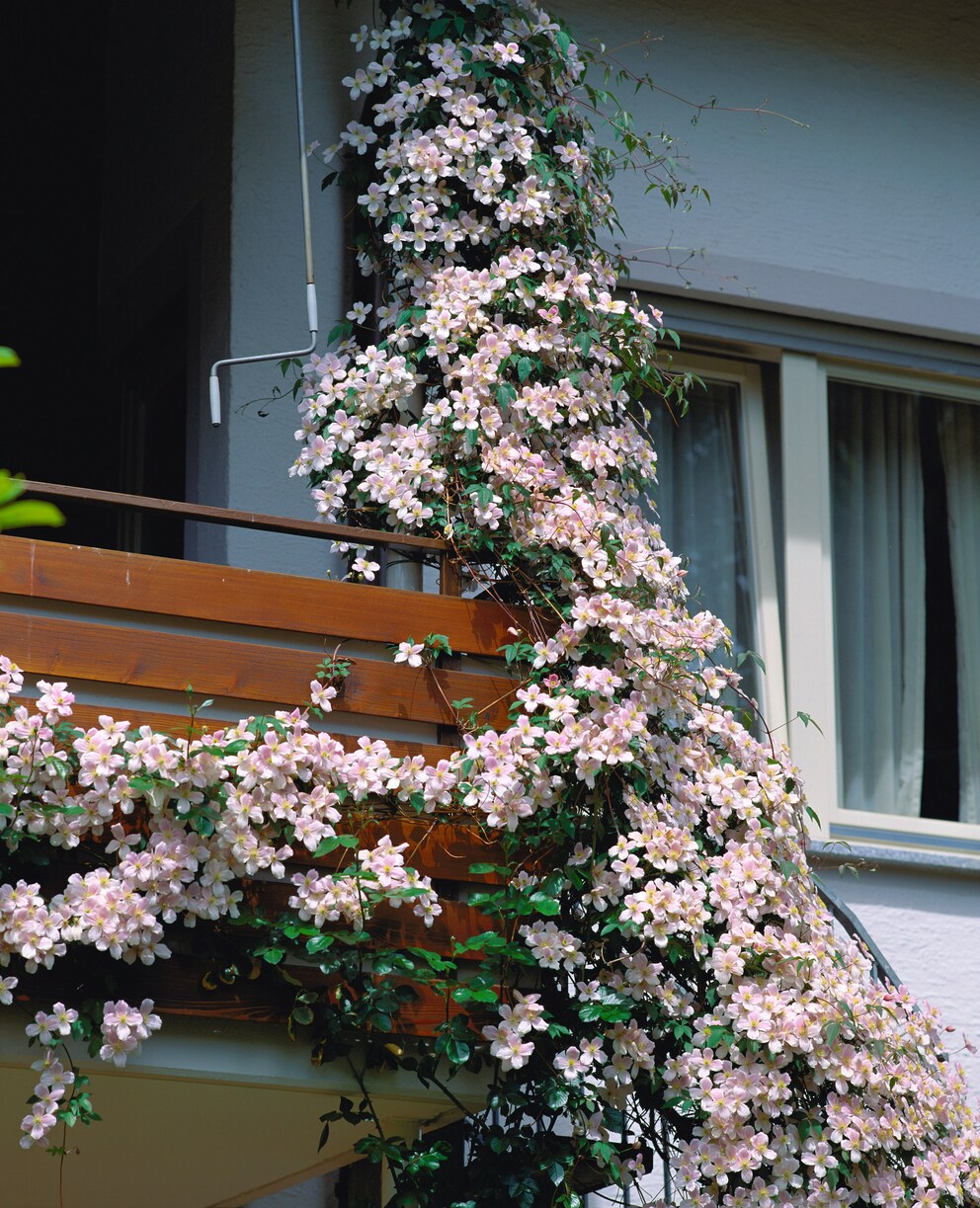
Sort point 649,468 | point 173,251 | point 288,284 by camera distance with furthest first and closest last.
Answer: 1. point 173,251
2. point 288,284
3. point 649,468

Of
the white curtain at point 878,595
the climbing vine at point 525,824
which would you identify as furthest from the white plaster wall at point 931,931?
the climbing vine at point 525,824

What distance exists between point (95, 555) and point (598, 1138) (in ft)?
5.30

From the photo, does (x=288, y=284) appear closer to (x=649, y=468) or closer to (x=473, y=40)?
(x=473, y=40)

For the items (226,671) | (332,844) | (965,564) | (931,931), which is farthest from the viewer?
(965,564)

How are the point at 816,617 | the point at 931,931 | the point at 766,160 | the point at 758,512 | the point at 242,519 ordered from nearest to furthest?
the point at 242,519, the point at 931,931, the point at 816,617, the point at 758,512, the point at 766,160

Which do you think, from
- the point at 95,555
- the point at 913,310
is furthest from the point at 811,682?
the point at 95,555

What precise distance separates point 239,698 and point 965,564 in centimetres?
351

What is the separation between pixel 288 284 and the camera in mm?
5395

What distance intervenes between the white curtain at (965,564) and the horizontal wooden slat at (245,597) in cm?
267

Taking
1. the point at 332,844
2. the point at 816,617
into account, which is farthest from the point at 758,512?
the point at 332,844

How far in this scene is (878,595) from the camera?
20.3 ft

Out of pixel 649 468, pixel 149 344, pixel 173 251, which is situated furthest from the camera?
pixel 149 344

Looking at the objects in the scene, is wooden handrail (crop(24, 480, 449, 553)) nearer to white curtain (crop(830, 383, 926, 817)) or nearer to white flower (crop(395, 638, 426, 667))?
white flower (crop(395, 638, 426, 667))

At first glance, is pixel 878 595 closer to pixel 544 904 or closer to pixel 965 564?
pixel 965 564
